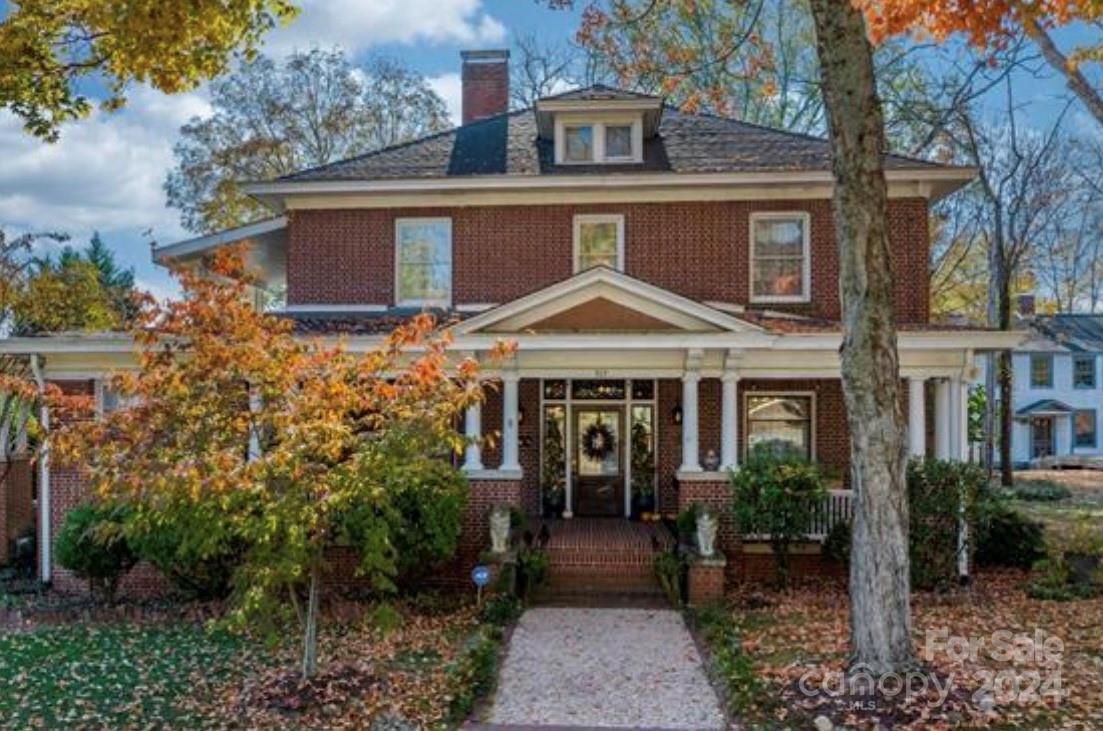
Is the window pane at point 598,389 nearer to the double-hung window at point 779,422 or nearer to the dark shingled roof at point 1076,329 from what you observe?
the double-hung window at point 779,422

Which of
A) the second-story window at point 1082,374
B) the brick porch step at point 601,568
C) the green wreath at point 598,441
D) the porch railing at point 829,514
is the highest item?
the second-story window at point 1082,374

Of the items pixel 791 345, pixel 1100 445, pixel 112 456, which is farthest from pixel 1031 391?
pixel 112 456

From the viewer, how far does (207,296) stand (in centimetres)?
754

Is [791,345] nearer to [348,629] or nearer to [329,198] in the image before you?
[348,629]

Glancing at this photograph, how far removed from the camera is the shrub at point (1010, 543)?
12.8 meters

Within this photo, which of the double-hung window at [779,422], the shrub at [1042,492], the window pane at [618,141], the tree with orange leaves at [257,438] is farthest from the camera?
the shrub at [1042,492]

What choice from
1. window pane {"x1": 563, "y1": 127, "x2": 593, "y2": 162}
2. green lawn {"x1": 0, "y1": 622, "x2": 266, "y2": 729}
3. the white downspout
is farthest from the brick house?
green lawn {"x1": 0, "y1": 622, "x2": 266, "y2": 729}

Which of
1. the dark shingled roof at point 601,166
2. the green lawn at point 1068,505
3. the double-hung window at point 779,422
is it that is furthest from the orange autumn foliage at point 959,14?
the green lawn at point 1068,505

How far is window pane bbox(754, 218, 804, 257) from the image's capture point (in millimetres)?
14414

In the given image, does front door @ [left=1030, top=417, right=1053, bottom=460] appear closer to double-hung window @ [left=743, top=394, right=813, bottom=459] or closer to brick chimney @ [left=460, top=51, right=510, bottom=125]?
double-hung window @ [left=743, top=394, right=813, bottom=459]

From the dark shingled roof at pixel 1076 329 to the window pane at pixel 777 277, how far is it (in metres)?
28.6

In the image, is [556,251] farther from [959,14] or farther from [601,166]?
[959,14]

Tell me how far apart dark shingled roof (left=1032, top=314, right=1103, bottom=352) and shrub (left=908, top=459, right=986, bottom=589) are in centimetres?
3091

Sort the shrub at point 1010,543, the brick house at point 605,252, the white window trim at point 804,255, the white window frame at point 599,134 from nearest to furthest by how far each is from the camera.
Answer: the shrub at point 1010,543 < the brick house at point 605,252 < the white window trim at point 804,255 < the white window frame at point 599,134
